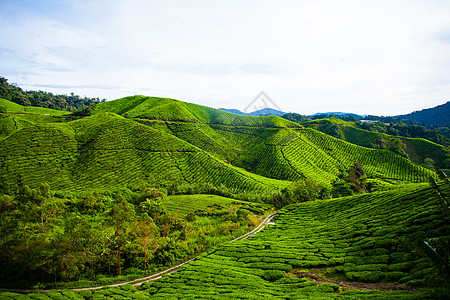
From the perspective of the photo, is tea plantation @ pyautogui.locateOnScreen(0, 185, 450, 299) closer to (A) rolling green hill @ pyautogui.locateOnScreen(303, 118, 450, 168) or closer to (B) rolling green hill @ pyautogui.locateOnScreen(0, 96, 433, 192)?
(B) rolling green hill @ pyautogui.locateOnScreen(0, 96, 433, 192)

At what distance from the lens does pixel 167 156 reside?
117750mm

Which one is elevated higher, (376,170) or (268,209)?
(376,170)

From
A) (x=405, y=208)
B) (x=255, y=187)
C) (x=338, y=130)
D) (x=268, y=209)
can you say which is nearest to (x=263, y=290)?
(x=405, y=208)

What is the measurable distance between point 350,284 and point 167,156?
105 metres

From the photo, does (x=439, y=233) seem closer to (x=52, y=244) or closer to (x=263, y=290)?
(x=263, y=290)

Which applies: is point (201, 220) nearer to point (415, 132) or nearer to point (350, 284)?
point (350, 284)

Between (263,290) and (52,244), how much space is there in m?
34.7

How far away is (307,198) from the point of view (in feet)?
262

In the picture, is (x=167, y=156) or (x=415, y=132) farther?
(x=415, y=132)

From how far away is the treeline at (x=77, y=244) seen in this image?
115ft

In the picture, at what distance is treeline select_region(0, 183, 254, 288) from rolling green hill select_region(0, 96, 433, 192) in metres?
44.8

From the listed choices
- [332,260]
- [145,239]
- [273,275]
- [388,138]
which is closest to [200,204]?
[145,239]

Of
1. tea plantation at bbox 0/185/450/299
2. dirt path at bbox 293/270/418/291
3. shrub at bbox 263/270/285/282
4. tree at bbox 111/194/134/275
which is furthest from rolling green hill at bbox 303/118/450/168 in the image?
tree at bbox 111/194/134/275

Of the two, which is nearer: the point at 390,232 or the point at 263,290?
the point at 263,290
